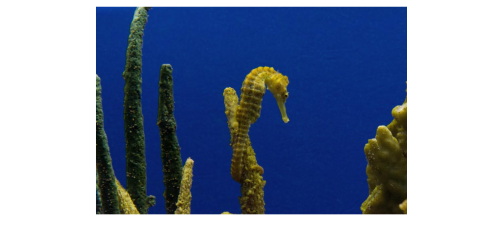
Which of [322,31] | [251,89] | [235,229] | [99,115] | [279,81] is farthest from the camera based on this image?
[322,31]

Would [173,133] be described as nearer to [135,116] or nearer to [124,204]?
[135,116]

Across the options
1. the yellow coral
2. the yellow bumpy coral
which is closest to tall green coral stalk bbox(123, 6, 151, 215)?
the yellow coral

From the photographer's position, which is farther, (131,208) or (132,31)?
(132,31)

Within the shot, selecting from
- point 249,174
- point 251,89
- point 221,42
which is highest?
point 221,42

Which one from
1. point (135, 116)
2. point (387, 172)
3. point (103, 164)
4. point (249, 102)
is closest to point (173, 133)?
point (135, 116)

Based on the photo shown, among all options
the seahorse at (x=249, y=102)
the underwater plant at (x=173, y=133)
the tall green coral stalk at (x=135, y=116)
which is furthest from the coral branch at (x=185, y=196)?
the tall green coral stalk at (x=135, y=116)

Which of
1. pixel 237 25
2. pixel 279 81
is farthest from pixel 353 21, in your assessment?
pixel 279 81

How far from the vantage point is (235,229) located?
1001 mm

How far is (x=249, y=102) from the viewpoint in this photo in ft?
5.48

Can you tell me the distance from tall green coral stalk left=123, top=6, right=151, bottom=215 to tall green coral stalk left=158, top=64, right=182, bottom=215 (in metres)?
0.10

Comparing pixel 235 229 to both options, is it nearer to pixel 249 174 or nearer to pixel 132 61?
→ pixel 249 174

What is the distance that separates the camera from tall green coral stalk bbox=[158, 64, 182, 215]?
188 cm

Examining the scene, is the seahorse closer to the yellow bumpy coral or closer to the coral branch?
the coral branch

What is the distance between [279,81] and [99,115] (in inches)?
30.8
